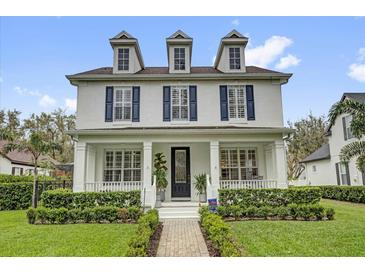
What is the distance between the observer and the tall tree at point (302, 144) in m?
30.4

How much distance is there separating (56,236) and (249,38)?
41.3 ft

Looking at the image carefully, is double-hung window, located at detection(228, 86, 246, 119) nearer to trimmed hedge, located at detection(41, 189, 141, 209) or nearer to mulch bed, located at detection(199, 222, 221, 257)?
trimmed hedge, located at detection(41, 189, 141, 209)

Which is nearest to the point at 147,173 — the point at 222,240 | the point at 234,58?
the point at 222,240

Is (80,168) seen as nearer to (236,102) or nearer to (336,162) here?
(236,102)

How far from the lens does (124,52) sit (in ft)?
43.5

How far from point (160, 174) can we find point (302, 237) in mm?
6778

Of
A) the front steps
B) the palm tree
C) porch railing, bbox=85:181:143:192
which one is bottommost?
the front steps

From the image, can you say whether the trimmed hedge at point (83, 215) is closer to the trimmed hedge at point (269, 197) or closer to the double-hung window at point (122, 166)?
the double-hung window at point (122, 166)

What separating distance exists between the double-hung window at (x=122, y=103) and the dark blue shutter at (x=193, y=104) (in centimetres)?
313

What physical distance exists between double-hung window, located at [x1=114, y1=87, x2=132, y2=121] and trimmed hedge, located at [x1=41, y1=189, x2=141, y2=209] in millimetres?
4191

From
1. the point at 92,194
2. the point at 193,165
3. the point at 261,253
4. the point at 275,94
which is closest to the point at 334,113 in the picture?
the point at 275,94

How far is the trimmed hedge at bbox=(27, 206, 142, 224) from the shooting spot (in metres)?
8.88

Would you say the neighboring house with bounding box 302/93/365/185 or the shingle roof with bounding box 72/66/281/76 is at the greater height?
the shingle roof with bounding box 72/66/281/76

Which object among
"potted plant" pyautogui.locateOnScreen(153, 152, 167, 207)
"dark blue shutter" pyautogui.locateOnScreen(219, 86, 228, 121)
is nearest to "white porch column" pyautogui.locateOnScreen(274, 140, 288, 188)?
"dark blue shutter" pyautogui.locateOnScreen(219, 86, 228, 121)
